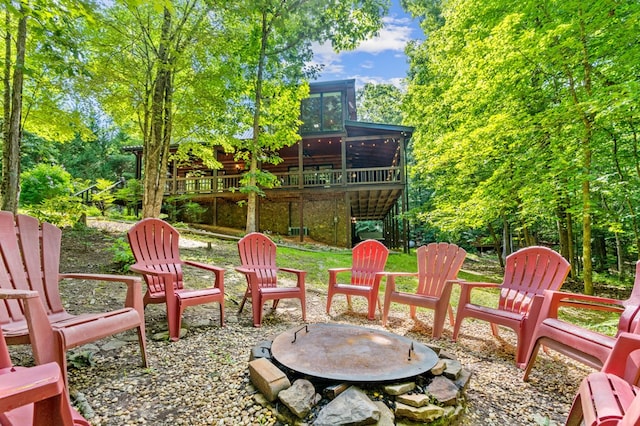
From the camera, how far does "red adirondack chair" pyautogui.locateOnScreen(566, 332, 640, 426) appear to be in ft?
4.23

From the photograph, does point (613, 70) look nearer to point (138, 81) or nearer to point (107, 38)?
point (138, 81)

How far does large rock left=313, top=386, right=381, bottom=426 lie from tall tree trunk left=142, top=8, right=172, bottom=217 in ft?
18.7

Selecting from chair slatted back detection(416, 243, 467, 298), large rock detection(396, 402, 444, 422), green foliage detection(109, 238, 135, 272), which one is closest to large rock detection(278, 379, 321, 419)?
large rock detection(396, 402, 444, 422)

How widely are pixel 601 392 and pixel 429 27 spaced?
1659 centimetres

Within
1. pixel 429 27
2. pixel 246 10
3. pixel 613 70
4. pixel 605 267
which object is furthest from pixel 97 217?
pixel 605 267

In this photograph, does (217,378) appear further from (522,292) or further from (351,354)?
(522,292)

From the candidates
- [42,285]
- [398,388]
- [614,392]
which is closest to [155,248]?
[42,285]

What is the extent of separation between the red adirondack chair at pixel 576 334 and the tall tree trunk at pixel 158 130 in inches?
252

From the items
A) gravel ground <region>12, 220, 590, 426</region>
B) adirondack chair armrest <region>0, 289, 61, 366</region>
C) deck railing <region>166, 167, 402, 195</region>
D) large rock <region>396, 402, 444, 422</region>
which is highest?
deck railing <region>166, 167, 402, 195</region>

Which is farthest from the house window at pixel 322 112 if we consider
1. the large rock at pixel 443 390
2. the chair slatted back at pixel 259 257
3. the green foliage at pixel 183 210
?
the large rock at pixel 443 390

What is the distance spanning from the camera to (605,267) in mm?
11977

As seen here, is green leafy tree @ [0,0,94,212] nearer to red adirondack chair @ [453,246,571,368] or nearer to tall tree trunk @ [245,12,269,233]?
tall tree trunk @ [245,12,269,233]

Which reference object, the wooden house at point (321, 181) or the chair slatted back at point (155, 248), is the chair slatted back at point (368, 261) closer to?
the chair slatted back at point (155, 248)

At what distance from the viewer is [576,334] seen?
2.27 m
